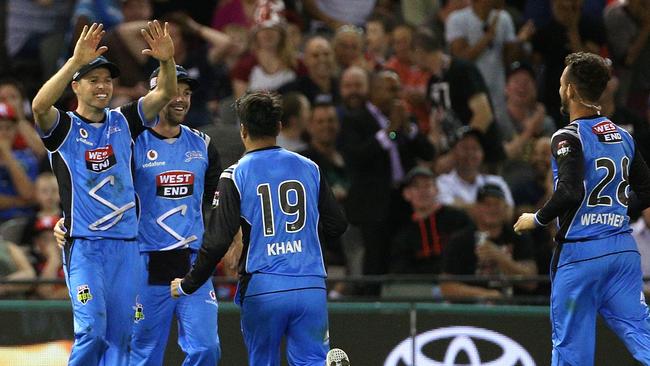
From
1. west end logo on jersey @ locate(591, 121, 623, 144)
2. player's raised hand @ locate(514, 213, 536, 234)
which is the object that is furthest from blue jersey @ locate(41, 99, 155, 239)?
west end logo on jersey @ locate(591, 121, 623, 144)

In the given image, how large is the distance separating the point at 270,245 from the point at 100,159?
1.54m

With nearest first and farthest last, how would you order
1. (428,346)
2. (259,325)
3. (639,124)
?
1. (259,325)
2. (428,346)
3. (639,124)

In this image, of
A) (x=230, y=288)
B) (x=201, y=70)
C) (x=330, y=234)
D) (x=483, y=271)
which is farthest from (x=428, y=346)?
(x=201, y=70)

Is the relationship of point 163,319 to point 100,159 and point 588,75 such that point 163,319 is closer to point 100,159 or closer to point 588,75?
point 100,159

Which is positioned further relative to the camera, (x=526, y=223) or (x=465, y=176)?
(x=465, y=176)

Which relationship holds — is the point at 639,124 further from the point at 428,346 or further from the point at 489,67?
the point at 428,346

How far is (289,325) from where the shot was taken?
812 centimetres

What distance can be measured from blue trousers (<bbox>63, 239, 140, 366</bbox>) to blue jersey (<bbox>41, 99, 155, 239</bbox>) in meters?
0.10

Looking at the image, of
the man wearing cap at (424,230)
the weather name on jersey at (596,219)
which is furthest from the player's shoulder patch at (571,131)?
the man wearing cap at (424,230)

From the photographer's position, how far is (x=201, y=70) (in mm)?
15039

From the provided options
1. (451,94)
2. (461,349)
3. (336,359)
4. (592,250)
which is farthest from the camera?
(451,94)

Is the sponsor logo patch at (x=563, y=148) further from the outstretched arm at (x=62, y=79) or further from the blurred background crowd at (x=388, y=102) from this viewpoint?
the blurred background crowd at (x=388, y=102)

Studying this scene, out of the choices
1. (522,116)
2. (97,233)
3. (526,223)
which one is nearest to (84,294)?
(97,233)

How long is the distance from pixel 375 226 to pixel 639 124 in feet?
10.3
